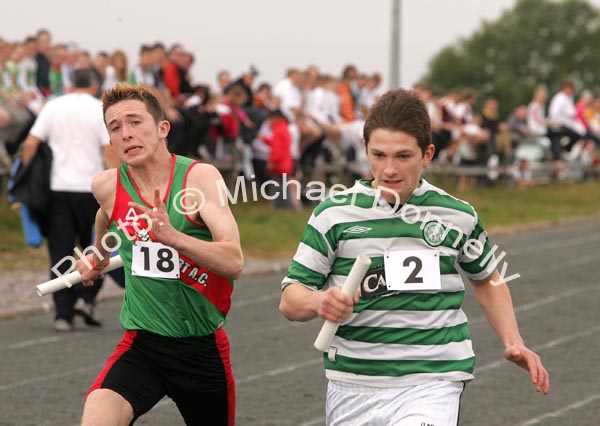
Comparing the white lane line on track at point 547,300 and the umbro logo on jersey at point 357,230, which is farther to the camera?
the white lane line on track at point 547,300

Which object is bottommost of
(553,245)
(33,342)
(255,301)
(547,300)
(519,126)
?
(519,126)

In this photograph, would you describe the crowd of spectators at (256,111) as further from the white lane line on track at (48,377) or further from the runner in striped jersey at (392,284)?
the runner in striped jersey at (392,284)

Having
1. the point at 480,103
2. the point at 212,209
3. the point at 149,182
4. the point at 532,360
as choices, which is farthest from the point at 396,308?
the point at 480,103

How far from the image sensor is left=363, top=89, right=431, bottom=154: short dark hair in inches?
170

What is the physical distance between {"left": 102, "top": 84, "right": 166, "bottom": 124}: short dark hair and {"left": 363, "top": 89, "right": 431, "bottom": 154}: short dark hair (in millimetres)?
1028

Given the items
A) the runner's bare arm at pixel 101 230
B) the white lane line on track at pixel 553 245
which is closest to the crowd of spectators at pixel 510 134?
the white lane line on track at pixel 553 245

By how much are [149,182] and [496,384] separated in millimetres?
4035

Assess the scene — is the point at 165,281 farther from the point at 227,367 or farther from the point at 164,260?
the point at 227,367

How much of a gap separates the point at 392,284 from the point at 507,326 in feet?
1.66

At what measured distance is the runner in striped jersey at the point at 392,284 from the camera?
170 inches

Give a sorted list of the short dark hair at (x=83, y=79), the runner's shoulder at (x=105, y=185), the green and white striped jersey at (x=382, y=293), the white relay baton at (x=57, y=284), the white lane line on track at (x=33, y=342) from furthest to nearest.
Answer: the short dark hair at (x=83, y=79), the white lane line on track at (x=33, y=342), the runner's shoulder at (x=105, y=185), the white relay baton at (x=57, y=284), the green and white striped jersey at (x=382, y=293)

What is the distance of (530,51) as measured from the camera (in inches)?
4365

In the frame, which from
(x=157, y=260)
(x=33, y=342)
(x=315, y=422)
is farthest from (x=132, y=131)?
(x=33, y=342)

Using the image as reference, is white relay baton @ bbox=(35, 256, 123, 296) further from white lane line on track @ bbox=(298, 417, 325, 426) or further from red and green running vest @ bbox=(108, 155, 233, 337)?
white lane line on track @ bbox=(298, 417, 325, 426)
